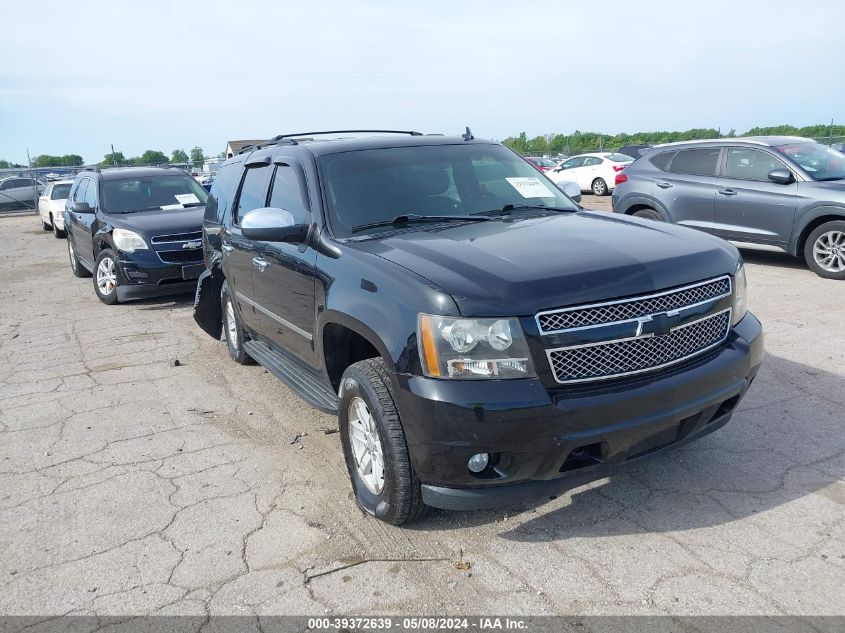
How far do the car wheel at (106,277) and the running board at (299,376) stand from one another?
475cm

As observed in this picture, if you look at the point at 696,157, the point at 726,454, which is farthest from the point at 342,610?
the point at 696,157

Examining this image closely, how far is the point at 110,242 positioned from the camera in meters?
9.18

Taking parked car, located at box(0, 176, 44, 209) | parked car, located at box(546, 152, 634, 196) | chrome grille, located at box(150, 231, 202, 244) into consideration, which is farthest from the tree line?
chrome grille, located at box(150, 231, 202, 244)

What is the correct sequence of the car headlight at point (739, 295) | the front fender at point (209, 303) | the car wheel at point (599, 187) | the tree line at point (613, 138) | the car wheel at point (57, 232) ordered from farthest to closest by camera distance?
the tree line at point (613, 138) < the car wheel at point (599, 187) < the car wheel at point (57, 232) < the front fender at point (209, 303) < the car headlight at point (739, 295)

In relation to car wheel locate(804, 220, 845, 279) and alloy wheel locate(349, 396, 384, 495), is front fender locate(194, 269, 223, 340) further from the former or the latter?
car wheel locate(804, 220, 845, 279)

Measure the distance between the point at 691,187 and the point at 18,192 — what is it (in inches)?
1157

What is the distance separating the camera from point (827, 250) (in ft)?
27.6

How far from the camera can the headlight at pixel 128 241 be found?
29.3ft

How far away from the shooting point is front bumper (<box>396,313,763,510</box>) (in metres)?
2.79

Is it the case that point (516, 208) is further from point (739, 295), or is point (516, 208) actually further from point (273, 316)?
point (273, 316)

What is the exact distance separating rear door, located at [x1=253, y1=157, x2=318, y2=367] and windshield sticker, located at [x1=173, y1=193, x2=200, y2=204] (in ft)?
19.4

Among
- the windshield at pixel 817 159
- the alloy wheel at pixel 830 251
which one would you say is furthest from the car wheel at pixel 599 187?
the alloy wheel at pixel 830 251

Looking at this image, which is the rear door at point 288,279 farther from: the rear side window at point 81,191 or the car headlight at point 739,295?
the rear side window at point 81,191

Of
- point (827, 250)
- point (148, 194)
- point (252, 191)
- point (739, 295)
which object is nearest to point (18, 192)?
point (148, 194)
